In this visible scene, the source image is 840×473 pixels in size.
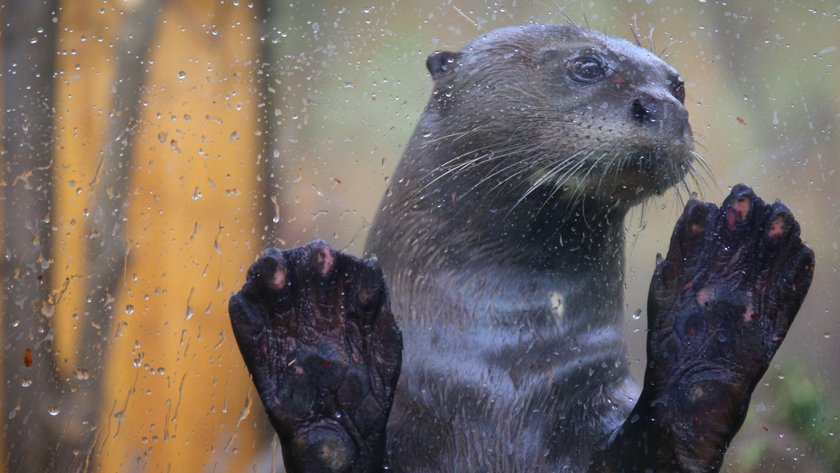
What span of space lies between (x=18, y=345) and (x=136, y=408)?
250 mm

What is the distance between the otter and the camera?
1.47 metres

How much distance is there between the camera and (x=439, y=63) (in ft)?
6.36

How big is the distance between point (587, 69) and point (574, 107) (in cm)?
7

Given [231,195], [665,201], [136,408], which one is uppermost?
[231,195]

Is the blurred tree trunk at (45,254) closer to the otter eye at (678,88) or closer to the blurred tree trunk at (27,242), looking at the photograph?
the blurred tree trunk at (27,242)

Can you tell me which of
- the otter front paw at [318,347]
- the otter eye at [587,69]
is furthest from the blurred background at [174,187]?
the otter front paw at [318,347]

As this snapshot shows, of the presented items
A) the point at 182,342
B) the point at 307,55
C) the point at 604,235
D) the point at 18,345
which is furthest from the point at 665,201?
the point at 18,345

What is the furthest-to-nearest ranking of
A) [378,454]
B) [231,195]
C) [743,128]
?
1. [743,128]
2. [231,195]
3. [378,454]

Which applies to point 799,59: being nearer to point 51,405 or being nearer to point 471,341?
point 471,341

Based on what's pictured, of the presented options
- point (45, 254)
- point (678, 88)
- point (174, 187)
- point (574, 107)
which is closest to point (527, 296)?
point (574, 107)

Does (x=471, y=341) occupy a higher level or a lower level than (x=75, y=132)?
lower

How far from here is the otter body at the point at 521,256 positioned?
1.73 meters

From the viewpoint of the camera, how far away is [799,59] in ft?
7.43

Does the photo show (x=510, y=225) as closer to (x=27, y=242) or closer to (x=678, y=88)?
(x=678, y=88)
